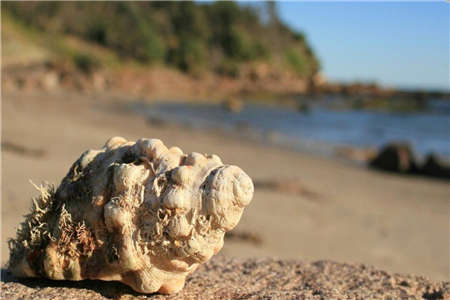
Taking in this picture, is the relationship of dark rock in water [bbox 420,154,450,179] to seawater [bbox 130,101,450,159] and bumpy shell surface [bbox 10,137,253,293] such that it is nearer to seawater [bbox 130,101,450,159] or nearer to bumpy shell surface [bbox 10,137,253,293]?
seawater [bbox 130,101,450,159]

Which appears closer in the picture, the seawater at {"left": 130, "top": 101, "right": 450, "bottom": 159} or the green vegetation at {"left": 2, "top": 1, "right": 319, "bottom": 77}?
the seawater at {"left": 130, "top": 101, "right": 450, "bottom": 159}

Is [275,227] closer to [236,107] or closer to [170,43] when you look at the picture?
[236,107]

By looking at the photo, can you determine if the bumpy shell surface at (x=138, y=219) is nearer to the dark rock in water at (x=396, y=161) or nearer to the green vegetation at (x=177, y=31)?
the dark rock in water at (x=396, y=161)

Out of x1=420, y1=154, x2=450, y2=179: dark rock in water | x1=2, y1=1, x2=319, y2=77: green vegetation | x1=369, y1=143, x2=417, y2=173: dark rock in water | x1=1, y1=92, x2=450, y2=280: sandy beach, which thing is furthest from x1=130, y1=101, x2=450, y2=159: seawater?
x1=2, y1=1, x2=319, y2=77: green vegetation

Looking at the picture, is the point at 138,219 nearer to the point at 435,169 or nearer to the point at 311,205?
the point at 311,205

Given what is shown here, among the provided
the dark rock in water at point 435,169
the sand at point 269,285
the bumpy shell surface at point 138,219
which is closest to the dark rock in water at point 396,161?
the dark rock in water at point 435,169
